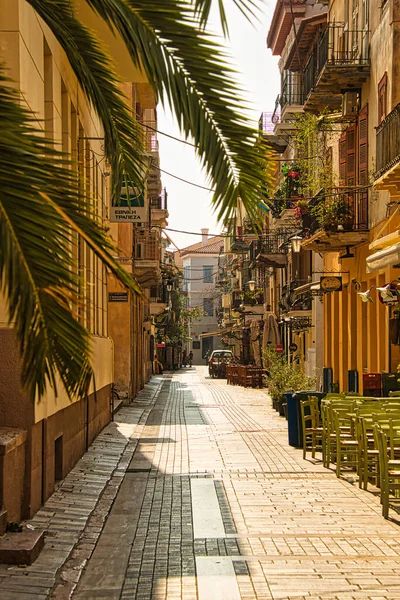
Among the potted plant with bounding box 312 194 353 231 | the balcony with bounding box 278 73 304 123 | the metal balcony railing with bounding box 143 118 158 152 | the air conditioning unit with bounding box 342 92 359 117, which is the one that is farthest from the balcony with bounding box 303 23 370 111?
the balcony with bounding box 278 73 304 123

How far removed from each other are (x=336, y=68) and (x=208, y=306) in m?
108

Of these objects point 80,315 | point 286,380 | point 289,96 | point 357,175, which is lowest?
point 286,380

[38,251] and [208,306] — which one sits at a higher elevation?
[208,306]

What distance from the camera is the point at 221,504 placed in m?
12.2

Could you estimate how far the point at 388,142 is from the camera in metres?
20.5

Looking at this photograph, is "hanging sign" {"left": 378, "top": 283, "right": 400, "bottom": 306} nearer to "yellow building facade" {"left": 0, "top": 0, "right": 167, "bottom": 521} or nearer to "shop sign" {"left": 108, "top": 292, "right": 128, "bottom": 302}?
"yellow building facade" {"left": 0, "top": 0, "right": 167, "bottom": 521}

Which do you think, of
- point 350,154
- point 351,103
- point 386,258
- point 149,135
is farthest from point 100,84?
point 149,135

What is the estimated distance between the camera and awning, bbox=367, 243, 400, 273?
1529 centimetres

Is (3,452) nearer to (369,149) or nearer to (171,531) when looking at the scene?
(171,531)

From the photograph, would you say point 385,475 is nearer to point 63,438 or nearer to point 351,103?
point 63,438

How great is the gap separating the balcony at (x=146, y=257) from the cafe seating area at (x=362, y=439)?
18.9 metres

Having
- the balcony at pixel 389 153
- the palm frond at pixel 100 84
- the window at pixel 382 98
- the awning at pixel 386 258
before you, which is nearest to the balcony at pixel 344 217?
the window at pixel 382 98

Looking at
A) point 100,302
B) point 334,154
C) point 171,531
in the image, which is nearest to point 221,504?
point 171,531

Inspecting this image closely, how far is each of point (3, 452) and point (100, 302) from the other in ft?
37.3
